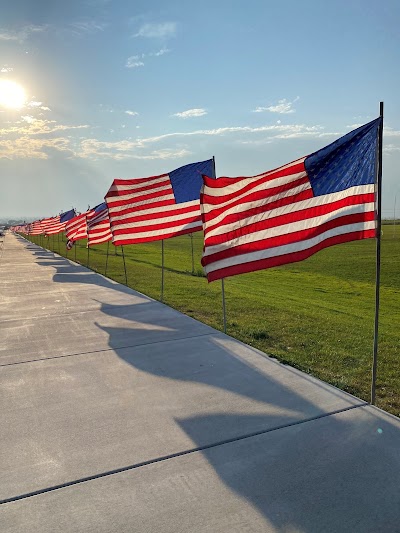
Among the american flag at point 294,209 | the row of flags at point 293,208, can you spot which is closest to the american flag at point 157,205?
the row of flags at point 293,208

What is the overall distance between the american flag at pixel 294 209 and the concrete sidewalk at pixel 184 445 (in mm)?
1311

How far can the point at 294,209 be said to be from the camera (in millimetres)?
5070

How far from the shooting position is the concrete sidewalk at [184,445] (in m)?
2.67

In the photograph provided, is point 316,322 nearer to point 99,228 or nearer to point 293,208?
point 293,208

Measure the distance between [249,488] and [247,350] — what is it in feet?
10.4

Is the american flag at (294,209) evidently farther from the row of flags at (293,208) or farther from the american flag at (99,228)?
the american flag at (99,228)

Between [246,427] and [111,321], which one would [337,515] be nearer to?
[246,427]

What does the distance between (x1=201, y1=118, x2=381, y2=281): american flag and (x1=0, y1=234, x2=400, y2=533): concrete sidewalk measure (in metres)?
1.31

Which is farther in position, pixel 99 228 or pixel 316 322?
pixel 99 228

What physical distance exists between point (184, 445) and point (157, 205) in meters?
6.51

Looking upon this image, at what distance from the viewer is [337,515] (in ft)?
8.66

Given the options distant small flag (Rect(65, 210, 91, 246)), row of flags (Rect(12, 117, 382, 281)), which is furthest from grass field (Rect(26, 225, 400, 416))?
distant small flag (Rect(65, 210, 91, 246))

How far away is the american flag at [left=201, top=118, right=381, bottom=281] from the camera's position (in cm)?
453

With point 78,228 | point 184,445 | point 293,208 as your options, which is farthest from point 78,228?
point 184,445
